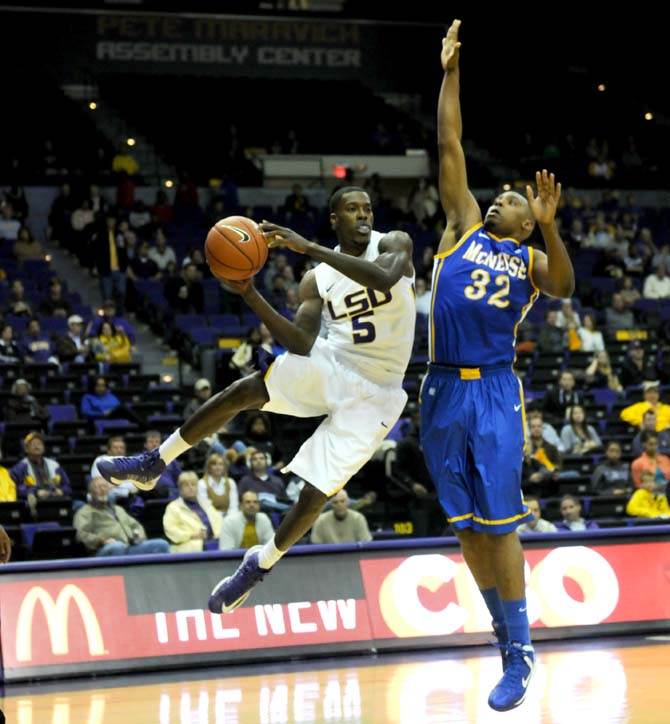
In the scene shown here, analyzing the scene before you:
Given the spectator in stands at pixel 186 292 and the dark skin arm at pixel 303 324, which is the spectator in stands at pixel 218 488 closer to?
the dark skin arm at pixel 303 324

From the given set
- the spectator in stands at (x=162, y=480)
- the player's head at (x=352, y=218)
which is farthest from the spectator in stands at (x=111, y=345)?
the player's head at (x=352, y=218)

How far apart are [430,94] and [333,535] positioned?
19.2 metres

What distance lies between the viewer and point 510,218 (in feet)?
21.9

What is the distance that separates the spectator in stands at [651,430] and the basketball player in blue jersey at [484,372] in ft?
26.0

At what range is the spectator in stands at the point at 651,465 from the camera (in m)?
13.7

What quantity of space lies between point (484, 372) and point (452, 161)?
3.41 ft

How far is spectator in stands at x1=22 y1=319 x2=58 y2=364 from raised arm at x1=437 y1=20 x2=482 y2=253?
9539 millimetres

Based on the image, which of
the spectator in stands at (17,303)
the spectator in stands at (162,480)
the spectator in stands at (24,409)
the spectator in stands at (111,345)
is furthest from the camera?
the spectator in stands at (17,303)

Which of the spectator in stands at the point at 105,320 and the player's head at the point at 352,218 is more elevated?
the spectator in stands at the point at 105,320

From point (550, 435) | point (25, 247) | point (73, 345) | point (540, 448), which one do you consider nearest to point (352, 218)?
point (540, 448)

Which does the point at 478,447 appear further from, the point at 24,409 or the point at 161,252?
the point at 161,252

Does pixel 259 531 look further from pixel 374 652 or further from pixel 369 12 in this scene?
pixel 369 12

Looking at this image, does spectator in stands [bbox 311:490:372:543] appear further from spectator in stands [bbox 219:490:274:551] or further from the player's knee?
the player's knee

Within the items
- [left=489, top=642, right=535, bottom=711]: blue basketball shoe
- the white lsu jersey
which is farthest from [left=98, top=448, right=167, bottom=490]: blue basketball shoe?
[left=489, top=642, right=535, bottom=711]: blue basketball shoe
